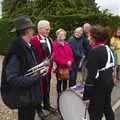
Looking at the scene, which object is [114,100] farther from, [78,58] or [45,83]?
[45,83]

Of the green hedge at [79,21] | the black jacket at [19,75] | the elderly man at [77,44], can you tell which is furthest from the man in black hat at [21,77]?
the green hedge at [79,21]

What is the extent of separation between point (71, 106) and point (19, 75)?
1.81m

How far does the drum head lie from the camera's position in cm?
702

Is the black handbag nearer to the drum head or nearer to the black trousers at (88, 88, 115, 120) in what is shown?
the black trousers at (88, 88, 115, 120)

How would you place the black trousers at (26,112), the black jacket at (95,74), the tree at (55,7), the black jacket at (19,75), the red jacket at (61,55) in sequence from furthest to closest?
the tree at (55,7)
the red jacket at (61,55)
the black jacket at (95,74)
the black trousers at (26,112)
the black jacket at (19,75)

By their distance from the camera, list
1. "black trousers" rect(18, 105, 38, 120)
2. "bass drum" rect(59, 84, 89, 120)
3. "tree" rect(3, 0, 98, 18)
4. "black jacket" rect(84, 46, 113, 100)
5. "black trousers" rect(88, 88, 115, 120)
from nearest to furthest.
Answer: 1. "black trousers" rect(18, 105, 38, 120)
2. "black jacket" rect(84, 46, 113, 100)
3. "black trousers" rect(88, 88, 115, 120)
4. "bass drum" rect(59, 84, 89, 120)
5. "tree" rect(3, 0, 98, 18)

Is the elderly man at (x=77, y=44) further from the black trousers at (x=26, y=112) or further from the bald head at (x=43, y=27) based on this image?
the black trousers at (x=26, y=112)

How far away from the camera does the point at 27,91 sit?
19.0ft

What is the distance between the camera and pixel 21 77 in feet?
18.7

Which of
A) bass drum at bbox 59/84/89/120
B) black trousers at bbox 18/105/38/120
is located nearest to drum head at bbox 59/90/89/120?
bass drum at bbox 59/84/89/120

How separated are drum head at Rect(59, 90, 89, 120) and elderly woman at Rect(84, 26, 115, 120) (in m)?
0.31

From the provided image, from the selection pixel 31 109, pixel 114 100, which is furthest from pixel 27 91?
pixel 114 100

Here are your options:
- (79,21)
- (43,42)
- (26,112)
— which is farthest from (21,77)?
(79,21)

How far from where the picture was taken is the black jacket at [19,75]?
18.6ft
